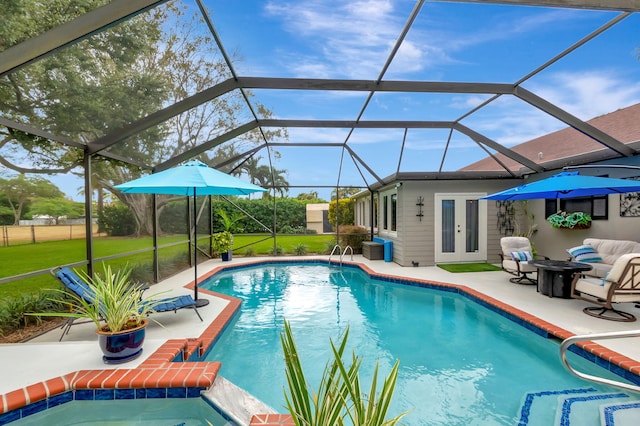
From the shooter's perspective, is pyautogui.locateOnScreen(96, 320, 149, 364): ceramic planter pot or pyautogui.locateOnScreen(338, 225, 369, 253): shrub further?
pyautogui.locateOnScreen(338, 225, 369, 253): shrub

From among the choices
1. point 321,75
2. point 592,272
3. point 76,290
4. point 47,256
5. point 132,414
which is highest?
point 321,75

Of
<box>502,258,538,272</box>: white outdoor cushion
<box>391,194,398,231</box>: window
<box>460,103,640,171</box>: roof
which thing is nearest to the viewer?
<box>460,103,640,171</box>: roof

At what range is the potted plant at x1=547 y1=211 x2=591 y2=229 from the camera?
742 centimetres

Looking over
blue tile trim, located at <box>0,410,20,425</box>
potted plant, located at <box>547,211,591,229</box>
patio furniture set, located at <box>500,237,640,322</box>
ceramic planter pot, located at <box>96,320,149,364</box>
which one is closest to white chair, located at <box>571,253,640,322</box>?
patio furniture set, located at <box>500,237,640,322</box>

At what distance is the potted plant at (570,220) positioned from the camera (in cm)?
742

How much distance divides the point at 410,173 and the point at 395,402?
750 centimetres

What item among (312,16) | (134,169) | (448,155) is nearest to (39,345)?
(134,169)

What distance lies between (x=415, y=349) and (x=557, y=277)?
366cm

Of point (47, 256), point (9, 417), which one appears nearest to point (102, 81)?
point (47, 256)

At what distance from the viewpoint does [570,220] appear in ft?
25.0

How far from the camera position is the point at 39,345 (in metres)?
3.51

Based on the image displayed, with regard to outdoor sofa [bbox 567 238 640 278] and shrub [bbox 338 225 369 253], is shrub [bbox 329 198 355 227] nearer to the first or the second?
shrub [bbox 338 225 369 253]

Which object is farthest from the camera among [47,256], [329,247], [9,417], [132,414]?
[329,247]

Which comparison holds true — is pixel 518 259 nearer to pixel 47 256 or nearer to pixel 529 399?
pixel 529 399
